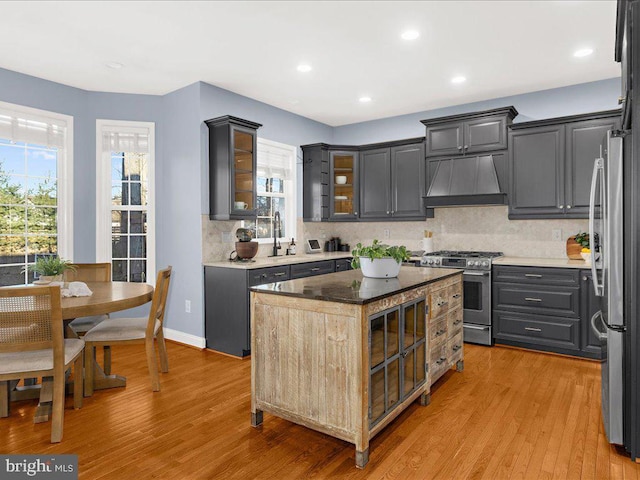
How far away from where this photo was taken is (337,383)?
2.28 m

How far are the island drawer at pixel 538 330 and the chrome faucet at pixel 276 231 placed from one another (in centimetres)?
272

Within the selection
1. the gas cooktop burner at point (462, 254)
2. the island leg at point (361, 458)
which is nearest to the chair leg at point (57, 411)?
the island leg at point (361, 458)

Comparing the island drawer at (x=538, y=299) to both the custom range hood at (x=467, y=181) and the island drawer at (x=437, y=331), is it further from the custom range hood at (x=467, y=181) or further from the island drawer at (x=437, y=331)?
the island drawer at (x=437, y=331)

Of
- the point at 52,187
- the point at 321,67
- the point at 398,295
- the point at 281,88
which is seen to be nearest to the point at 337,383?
the point at 398,295

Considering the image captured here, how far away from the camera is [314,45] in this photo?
11.9ft

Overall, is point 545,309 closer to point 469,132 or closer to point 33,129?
point 469,132

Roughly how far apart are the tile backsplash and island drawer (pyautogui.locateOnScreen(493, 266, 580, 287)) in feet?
2.31

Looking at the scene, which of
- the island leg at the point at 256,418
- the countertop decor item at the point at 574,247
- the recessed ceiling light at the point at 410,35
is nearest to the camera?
the island leg at the point at 256,418

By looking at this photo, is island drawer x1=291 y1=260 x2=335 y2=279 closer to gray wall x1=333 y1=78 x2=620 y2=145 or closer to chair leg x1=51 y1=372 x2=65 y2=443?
gray wall x1=333 y1=78 x2=620 y2=145

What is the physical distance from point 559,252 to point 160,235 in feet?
15.2

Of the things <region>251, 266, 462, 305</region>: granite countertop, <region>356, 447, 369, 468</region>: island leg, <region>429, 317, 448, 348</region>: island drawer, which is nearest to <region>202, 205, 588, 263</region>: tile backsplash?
<region>251, 266, 462, 305</region>: granite countertop

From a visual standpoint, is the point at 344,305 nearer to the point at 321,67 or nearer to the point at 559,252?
the point at 321,67

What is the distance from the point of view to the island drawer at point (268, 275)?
4117 millimetres

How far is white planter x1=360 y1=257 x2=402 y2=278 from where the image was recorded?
9.71ft
